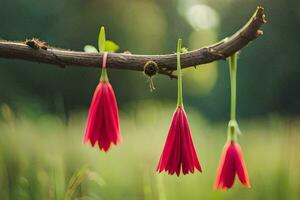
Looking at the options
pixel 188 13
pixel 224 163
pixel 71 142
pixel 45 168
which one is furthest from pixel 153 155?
pixel 188 13

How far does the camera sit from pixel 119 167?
159 centimetres

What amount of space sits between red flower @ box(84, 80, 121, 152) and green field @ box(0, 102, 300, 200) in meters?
0.54

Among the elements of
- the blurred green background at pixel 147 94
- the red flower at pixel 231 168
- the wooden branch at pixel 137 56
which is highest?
the blurred green background at pixel 147 94

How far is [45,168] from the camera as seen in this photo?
1370 mm

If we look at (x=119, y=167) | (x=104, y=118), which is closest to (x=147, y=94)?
(x=119, y=167)

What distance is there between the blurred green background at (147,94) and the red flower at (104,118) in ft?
2.10

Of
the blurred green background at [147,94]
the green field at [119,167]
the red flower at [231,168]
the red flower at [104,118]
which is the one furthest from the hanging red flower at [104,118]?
the blurred green background at [147,94]

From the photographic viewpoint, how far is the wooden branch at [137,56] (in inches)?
18.3

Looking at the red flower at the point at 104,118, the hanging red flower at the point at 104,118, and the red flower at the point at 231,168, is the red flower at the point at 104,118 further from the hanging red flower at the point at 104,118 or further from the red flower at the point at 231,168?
the red flower at the point at 231,168

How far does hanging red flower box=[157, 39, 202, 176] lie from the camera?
528 millimetres

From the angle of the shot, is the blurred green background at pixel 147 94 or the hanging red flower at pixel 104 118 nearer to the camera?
the hanging red flower at pixel 104 118

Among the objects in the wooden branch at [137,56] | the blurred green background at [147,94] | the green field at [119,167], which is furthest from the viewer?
the blurred green background at [147,94]

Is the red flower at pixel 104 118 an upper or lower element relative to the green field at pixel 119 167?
lower

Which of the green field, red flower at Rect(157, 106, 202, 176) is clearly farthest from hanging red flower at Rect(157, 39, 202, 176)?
the green field
